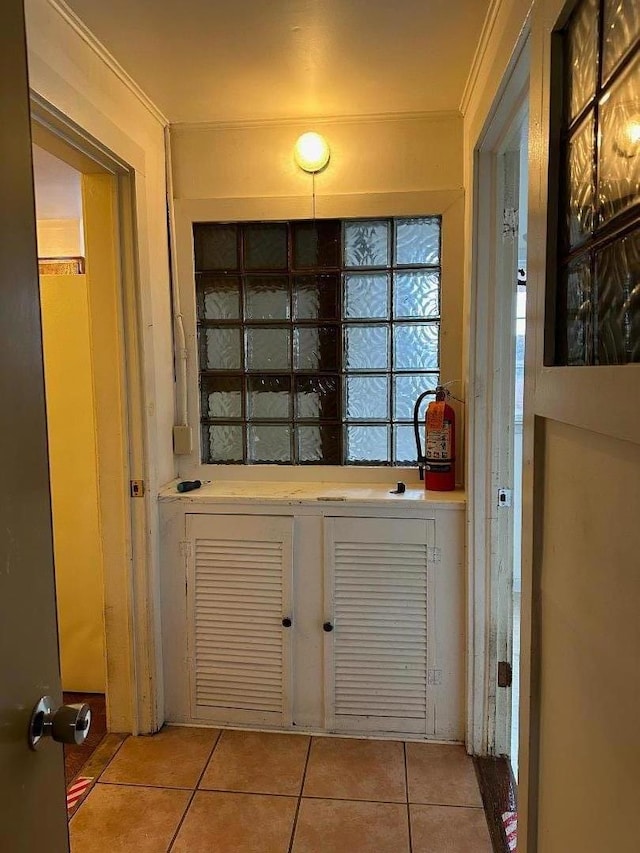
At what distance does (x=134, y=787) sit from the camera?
191cm

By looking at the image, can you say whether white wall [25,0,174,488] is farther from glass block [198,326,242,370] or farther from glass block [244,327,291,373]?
glass block [244,327,291,373]

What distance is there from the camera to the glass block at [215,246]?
2.36m

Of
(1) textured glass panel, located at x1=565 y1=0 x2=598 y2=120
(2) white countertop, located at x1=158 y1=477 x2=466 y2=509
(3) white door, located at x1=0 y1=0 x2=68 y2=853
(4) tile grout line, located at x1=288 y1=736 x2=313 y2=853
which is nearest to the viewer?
(3) white door, located at x1=0 y1=0 x2=68 y2=853

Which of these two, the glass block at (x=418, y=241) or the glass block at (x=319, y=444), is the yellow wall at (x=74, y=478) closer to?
the glass block at (x=319, y=444)

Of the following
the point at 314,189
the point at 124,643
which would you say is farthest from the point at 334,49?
the point at 124,643

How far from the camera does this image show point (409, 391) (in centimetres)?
233

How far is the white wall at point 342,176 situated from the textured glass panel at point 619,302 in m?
1.42

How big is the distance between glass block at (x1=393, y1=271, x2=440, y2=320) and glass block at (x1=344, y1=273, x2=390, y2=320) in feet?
0.14

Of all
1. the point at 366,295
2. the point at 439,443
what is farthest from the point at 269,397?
the point at 439,443

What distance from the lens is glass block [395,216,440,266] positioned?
7.39 feet

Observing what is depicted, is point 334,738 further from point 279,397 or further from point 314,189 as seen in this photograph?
point 314,189

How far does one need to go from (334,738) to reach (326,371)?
1412 mm

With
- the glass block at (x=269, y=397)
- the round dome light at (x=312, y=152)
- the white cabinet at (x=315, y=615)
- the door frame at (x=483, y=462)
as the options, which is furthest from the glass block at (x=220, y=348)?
the door frame at (x=483, y=462)

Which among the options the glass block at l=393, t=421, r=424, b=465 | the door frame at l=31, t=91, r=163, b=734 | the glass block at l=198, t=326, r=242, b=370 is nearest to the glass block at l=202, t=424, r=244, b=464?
the glass block at l=198, t=326, r=242, b=370
